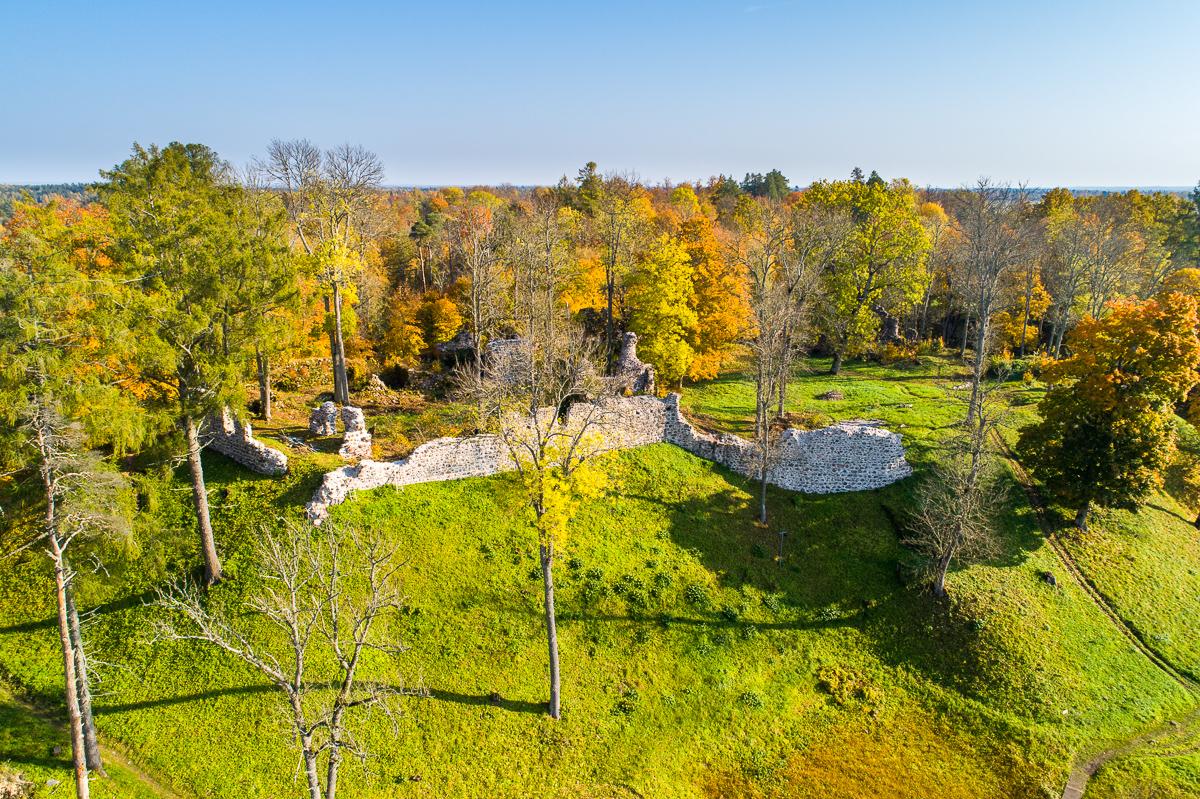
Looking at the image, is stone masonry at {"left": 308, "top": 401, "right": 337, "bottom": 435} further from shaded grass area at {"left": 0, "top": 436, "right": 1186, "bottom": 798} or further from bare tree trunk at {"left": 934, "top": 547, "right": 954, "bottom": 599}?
bare tree trunk at {"left": 934, "top": 547, "right": 954, "bottom": 599}

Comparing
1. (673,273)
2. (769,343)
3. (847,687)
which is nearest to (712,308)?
(673,273)

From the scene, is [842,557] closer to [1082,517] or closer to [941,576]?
[941,576]

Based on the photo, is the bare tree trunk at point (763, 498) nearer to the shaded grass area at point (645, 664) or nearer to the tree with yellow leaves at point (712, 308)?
the shaded grass area at point (645, 664)

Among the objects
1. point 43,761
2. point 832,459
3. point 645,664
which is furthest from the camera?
point 832,459

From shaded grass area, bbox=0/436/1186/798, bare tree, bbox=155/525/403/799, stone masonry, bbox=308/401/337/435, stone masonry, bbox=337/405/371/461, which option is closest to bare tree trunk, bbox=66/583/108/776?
shaded grass area, bbox=0/436/1186/798

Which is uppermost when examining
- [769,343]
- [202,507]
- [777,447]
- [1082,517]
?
[769,343]

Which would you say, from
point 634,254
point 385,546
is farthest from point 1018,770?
point 634,254
